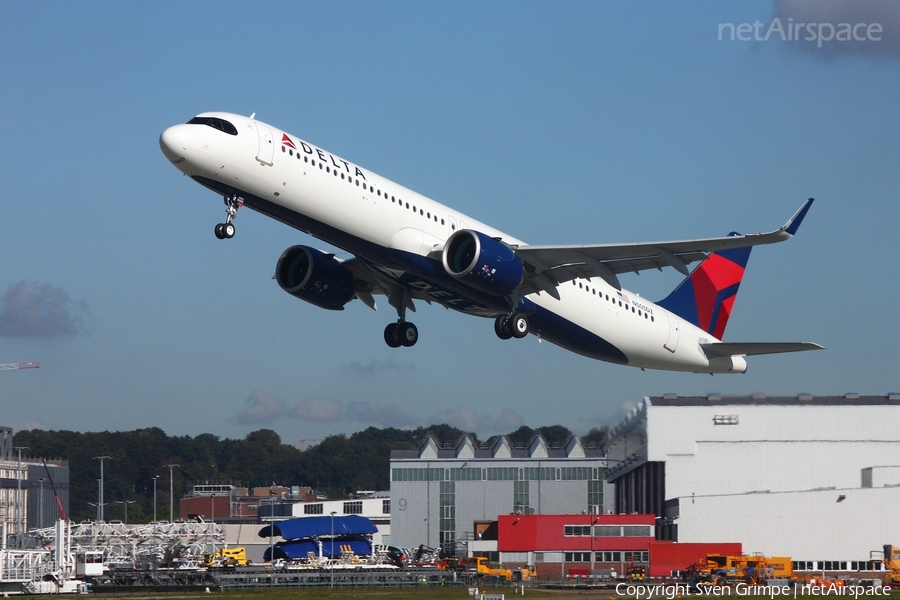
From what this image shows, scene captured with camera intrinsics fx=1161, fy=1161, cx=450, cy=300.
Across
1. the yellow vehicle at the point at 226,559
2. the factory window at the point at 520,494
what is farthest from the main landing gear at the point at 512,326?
the factory window at the point at 520,494

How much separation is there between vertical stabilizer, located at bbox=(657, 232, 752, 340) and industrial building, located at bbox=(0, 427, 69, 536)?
A: 62934 mm

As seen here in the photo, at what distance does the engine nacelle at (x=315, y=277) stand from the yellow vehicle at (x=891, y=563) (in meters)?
25.2

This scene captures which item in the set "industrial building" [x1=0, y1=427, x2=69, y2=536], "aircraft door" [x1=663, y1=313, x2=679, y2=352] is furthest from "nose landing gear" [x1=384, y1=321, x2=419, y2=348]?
"industrial building" [x1=0, y1=427, x2=69, y2=536]

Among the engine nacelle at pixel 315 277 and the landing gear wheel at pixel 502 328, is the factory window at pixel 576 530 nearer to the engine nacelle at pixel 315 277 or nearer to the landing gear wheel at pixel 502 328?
the landing gear wheel at pixel 502 328

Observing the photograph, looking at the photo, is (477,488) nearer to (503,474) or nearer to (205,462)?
(503,474)

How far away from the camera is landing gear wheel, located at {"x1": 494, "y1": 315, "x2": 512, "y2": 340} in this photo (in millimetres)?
41719

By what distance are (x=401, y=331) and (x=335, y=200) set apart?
954 centimetres

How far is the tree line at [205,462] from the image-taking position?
150250 mm

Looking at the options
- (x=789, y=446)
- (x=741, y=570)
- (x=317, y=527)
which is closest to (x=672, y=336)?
(x=741, y=570)

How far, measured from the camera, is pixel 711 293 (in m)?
52.3

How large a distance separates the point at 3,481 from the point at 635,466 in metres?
58.3

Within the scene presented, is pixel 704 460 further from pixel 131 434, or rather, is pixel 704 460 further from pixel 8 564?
pixel 131 434

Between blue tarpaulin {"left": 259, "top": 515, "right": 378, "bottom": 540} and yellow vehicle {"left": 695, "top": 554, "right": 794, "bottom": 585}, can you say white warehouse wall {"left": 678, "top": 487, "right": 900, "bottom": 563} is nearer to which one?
yellow vehicle {"left": 695, "top": 554, "right": 794, "bottom": 585}

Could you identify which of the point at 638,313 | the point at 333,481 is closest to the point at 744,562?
the point at 638,313
